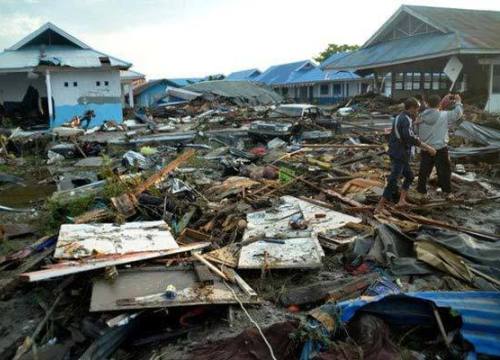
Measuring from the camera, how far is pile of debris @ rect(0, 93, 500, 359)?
3.90 metres

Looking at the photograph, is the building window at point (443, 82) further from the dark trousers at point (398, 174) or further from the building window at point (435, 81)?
the dark trousers at point (398, 174)

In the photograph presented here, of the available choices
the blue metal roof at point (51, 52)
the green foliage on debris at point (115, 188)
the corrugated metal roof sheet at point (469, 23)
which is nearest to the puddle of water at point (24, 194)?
the green foliage on debris at point (115, 188)

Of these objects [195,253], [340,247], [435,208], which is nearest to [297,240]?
[340,247]

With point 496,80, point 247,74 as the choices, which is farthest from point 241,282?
point 247,74

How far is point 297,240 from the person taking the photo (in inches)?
238

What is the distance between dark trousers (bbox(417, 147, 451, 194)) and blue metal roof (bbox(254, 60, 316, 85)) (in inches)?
1394

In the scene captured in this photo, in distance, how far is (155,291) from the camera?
464 centimetres

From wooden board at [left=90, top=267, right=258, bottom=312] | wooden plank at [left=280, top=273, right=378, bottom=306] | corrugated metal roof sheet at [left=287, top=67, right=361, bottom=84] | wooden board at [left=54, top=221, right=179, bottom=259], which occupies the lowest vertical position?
wooden plank at [left=280, top=273, right=378, bottom=306]

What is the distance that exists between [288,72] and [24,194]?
120 feet

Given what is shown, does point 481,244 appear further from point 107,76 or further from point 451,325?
point 107,76

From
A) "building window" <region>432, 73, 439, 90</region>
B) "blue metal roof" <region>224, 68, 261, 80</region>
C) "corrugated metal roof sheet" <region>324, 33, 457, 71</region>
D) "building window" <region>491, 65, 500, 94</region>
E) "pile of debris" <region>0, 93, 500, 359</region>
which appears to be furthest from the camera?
"blue metal roof" <region>224, 68, 261, 80</region>

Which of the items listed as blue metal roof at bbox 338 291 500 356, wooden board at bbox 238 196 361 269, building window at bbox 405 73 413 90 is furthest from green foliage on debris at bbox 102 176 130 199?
building window at bbox 405 73 413 90

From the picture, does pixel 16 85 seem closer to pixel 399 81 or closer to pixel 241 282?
pixel 399 81

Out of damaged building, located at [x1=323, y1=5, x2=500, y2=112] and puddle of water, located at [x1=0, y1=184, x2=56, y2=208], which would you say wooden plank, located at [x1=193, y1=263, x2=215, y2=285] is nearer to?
puddle of water, located at [x1=0, y1=184, x2=56, y2=208]
